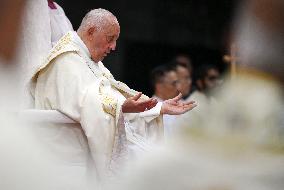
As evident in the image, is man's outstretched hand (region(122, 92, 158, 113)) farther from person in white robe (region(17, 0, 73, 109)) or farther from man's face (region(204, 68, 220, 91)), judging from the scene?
man's face (region(204, 68, 220, 91))

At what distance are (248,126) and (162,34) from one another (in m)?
4.97

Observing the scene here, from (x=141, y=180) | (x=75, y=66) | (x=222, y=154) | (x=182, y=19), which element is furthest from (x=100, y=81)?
(x=182, y=19)

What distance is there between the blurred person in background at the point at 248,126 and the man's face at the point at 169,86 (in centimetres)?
263

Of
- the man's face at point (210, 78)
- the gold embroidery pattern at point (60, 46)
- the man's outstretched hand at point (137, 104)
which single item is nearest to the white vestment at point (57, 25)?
the gold embroidery pattern at point (60, 46)

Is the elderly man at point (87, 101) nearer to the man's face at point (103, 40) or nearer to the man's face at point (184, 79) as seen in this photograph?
the man's face at point (103, 40)

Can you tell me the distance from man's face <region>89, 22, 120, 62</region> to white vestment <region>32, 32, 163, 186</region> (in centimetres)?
4

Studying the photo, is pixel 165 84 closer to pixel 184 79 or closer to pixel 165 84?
pixel 165 84

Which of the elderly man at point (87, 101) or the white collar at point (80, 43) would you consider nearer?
the elderly man at point (87, 101)

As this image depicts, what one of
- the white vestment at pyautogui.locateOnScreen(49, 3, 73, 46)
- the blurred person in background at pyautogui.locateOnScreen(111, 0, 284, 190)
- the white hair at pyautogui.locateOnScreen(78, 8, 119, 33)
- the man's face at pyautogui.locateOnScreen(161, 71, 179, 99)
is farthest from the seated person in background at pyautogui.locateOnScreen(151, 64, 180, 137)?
the blurred person in background at pyautogui.locateOnScreen(111, 0, 284, 190)

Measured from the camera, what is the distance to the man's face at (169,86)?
432 cm

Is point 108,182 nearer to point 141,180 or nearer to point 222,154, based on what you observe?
point 141,180

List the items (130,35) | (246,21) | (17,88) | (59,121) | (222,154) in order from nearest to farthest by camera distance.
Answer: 1. (246,21)
2. (222,154)
3. (17,88)
4. (59,121)
5. (130,35)

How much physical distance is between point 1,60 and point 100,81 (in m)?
0.85

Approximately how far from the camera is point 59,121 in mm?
2633
